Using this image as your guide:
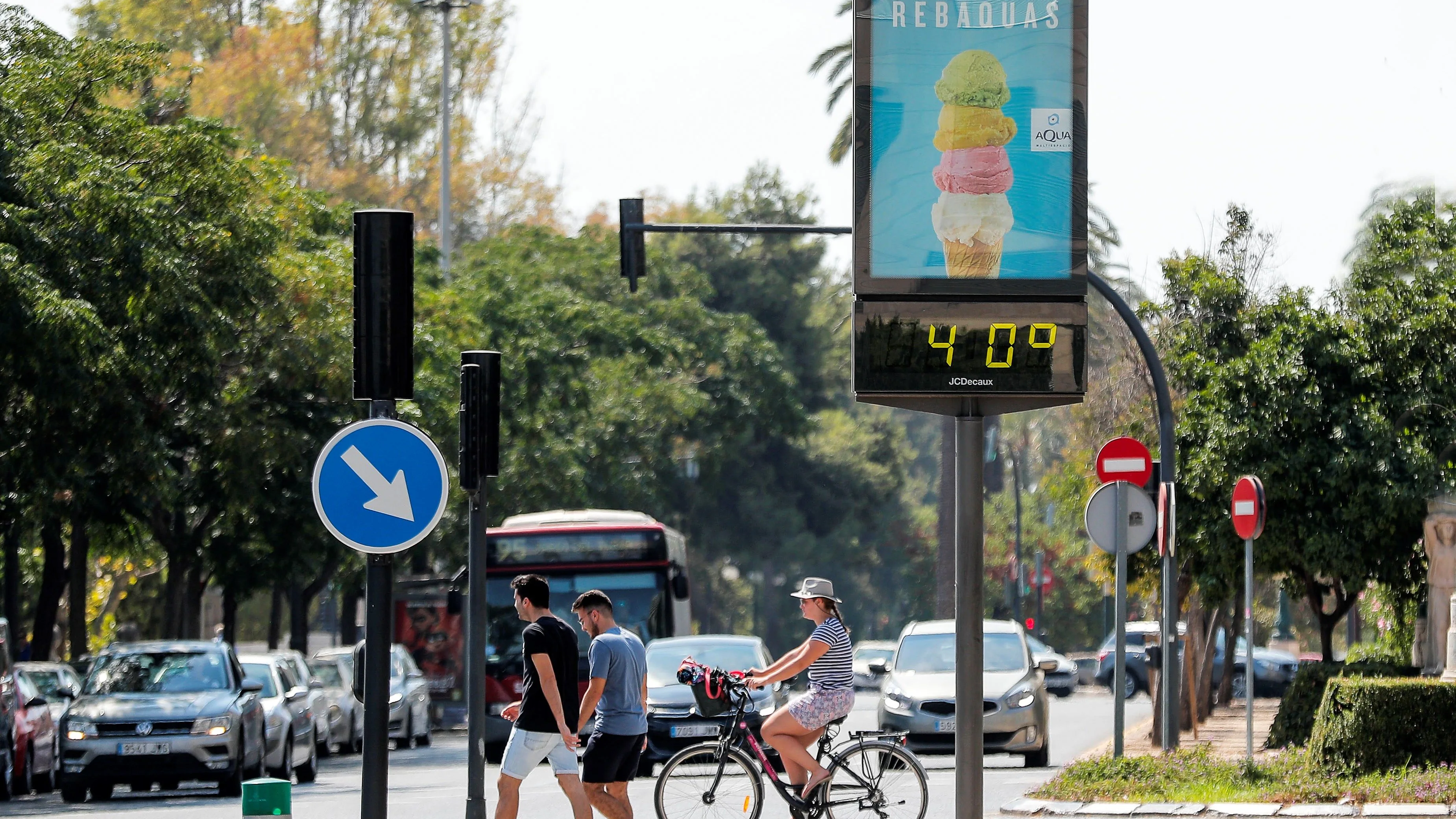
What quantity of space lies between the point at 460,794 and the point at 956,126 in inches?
510

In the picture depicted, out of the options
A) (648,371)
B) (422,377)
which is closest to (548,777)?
(422,377)

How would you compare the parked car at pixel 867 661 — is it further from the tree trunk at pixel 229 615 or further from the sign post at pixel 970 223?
the sign post at pixel 970 223

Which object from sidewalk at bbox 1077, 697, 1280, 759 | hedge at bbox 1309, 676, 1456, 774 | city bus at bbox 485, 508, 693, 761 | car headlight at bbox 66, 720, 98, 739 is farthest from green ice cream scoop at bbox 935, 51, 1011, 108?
city bus at bbox 485, 508, 693, 761

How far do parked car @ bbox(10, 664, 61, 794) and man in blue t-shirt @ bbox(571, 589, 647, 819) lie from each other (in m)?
10.7

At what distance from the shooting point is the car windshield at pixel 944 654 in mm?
23219

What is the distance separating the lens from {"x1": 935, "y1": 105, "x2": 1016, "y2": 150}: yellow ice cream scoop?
8875mm

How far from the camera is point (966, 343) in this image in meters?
8.81

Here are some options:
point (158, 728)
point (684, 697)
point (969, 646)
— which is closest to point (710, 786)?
point (969, 646)

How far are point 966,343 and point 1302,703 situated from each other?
1482 cm

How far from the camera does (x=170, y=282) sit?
80.7ft

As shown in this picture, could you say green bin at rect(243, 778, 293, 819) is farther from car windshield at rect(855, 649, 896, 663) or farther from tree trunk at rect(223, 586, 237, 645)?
car windshield at rect(855, 649, 896, 663)

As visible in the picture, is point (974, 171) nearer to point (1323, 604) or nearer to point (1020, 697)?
point (1020, 697)

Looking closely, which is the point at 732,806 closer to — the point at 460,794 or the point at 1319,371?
the point at 460,794

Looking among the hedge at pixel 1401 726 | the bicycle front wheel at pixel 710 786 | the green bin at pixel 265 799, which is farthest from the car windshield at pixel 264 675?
the green bin at pixel 265 799
